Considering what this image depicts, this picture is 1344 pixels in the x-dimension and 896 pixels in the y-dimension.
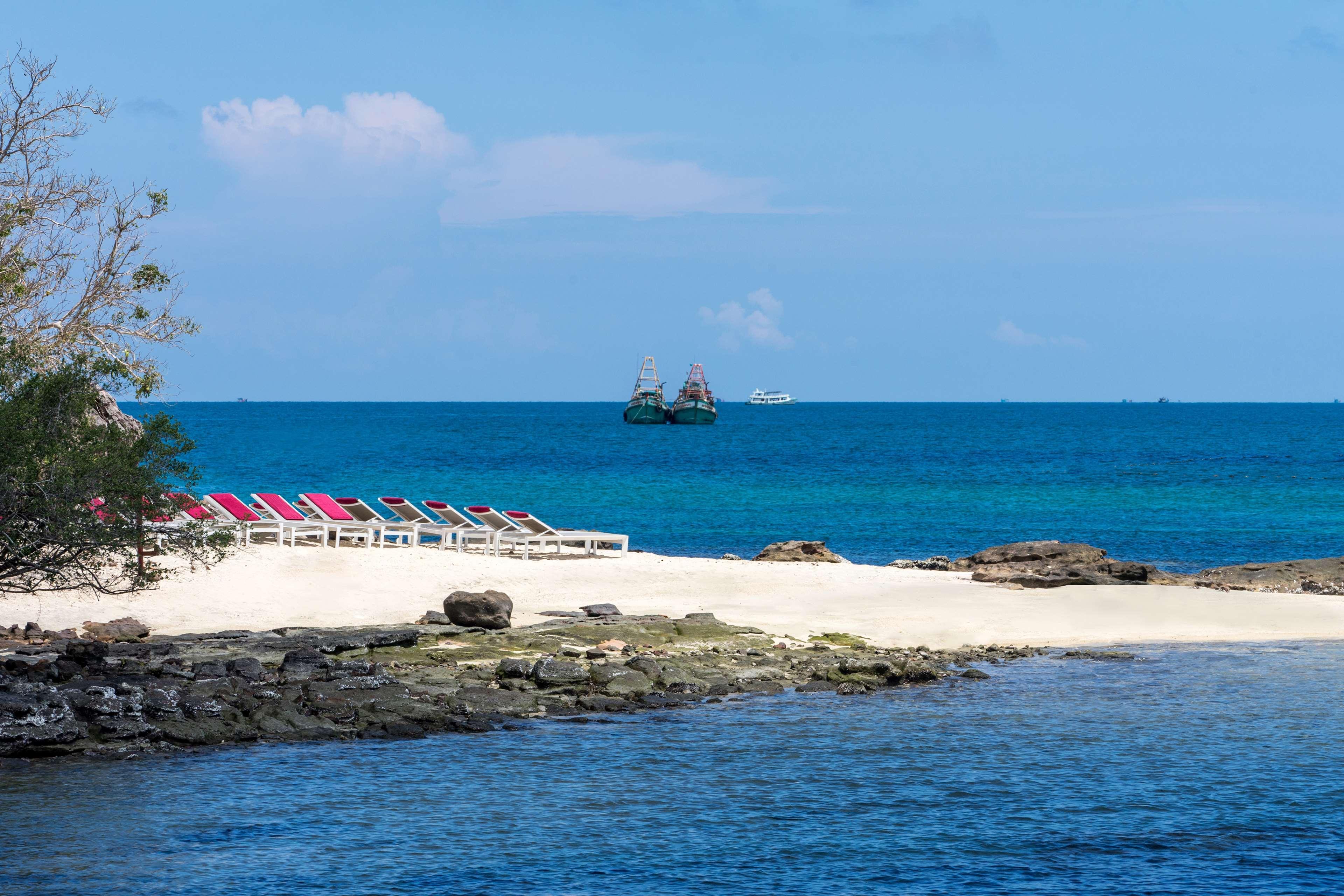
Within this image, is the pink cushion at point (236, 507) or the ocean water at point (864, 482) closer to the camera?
the pink cushion at point (236, 507)

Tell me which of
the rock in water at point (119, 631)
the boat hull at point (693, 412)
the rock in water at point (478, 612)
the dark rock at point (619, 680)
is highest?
the boat hull at point (693, 412)

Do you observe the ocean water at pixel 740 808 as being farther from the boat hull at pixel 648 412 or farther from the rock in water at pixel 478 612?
the boat hull at pixel 648 412

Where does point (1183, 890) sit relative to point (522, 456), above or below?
below

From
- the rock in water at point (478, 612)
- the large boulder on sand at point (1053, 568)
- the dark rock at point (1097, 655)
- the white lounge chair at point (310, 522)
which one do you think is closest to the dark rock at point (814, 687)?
the dark rock at point (1097, 655)

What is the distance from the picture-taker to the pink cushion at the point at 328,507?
953 inches

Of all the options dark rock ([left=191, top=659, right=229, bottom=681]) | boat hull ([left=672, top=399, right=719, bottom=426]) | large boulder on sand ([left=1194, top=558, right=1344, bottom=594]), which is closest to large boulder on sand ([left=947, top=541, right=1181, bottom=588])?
large boulder on sand ([left=1194, top=558, right=1344, bottom=594])

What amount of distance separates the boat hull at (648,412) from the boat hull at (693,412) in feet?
3.65

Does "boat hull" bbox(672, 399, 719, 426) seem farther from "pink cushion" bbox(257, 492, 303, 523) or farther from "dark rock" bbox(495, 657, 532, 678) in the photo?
"dark rock" bbox(495, 657, 532, 678)

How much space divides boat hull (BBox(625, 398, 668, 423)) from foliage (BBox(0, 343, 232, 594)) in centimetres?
11062

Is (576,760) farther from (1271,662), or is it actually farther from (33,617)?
(1271,662)

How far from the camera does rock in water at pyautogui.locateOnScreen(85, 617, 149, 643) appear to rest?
15688 millimetres

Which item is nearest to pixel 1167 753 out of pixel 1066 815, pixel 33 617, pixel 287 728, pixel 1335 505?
pixel 1066 815

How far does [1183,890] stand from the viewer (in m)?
8.58

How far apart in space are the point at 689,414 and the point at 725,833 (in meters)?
115
